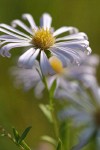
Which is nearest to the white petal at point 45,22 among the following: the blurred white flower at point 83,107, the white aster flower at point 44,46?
the white aster flower at point 44,46

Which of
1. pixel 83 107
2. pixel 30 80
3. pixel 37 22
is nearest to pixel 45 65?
pixel 83 107

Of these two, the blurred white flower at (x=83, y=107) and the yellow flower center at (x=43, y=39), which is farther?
the blurred white flower at (x=83, y=107)

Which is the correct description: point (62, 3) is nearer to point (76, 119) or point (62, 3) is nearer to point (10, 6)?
point (10, 6)

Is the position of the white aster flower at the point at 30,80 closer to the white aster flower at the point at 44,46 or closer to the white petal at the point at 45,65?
the white aster flower at the point at 44,46

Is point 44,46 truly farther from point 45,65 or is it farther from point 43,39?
point 45,65

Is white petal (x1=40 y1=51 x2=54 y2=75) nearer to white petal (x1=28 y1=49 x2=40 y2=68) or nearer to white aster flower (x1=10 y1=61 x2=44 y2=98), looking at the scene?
white petal (x1=28 y1=49 x2=40 y2=68)

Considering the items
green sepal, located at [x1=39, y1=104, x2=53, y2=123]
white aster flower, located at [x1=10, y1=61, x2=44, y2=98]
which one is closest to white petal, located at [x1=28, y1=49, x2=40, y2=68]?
green sepal, located at [x1=39, y1=104, x2=53, y2=123]
